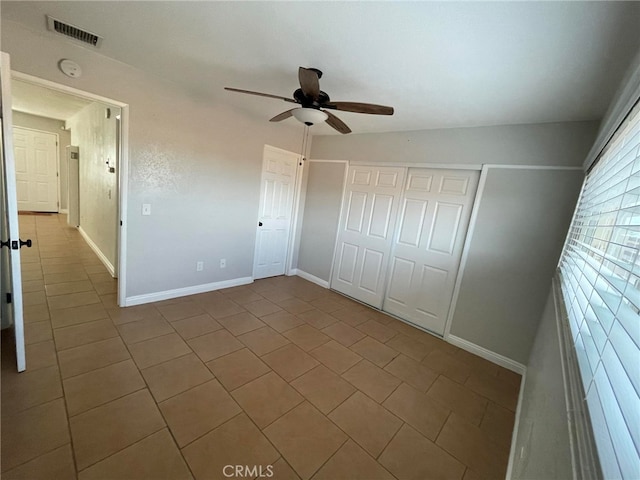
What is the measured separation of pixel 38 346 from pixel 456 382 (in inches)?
139

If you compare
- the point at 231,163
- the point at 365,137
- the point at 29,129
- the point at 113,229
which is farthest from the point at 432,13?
the point at 29,129

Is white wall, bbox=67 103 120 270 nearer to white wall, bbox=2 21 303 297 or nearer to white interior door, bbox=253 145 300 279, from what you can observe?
white wall, bbox=2 21 303 297

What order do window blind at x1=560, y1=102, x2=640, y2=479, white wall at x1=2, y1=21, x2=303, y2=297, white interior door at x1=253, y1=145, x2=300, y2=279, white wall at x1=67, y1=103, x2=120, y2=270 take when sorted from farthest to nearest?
white interior door at x1=253, y1=145, x2=300, y2=279
white wall at x1=67, y1=103, x2=120, y2=270
white wall at x1=2, y1=21, x2=303, y2=297
window blind at x1=560, y1=102, x2=640, y2=479

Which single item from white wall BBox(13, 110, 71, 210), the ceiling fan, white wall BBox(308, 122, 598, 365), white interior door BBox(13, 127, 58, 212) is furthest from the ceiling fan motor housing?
white interior door BBox(13, 127, 58, 212)

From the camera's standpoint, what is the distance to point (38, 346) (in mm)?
2061

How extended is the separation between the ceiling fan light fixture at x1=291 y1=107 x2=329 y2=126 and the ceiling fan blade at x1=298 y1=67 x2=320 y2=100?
9 centimetres

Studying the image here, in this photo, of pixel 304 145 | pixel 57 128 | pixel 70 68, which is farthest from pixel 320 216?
pixel 57 128

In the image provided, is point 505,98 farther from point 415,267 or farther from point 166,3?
point 166,3

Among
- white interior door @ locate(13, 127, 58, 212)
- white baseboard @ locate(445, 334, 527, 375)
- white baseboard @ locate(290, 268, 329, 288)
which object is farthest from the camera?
white interior door @ locate(13, 127, 58, 212)

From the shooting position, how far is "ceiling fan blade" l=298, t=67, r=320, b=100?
1560mm

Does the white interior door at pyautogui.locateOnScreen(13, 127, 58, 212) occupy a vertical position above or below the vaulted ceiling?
below

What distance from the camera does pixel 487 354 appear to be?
8.96ft

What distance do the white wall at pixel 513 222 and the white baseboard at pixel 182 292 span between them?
2937mm

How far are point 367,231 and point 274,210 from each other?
1511 mm
